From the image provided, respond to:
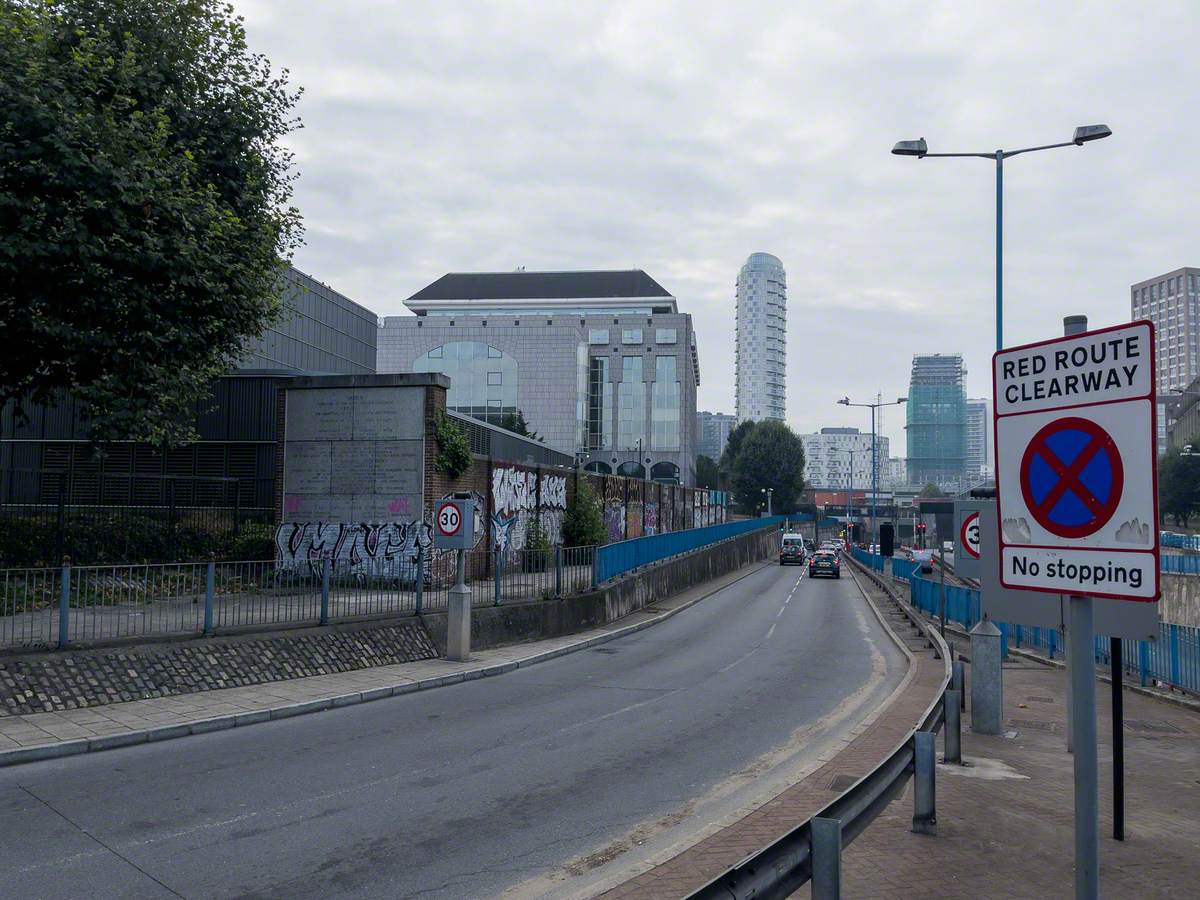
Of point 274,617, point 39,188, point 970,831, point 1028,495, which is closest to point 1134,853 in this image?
point 970,831

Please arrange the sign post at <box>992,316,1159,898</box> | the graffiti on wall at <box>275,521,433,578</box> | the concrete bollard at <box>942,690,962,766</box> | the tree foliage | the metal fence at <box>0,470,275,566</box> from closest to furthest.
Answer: the sign post at <box>992,316,1159,898</box>
the concrete bollard at <box>942,690,962,766</box>
the metal fence at <box>0,470,275,566</box>
the graffiti on wall at <box>275,521,433,578</box>
the tree foliage

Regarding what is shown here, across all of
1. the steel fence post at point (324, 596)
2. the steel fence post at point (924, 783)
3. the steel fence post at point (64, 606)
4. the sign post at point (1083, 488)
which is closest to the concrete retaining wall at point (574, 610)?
the steel fence post at point (324, 596)

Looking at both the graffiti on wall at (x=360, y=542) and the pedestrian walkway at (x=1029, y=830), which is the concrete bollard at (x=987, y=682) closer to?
→ the pedestrian walkway at (x=1029, y=830)

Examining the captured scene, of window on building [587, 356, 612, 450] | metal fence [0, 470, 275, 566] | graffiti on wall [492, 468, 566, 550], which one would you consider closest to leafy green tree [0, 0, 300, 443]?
metal fence [0, 470, 275, 566]

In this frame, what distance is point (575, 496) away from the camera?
33781 millimetres

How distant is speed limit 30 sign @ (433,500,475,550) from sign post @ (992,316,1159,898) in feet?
44.3

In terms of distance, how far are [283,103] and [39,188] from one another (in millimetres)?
6981

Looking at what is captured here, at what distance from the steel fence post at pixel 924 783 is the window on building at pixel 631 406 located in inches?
3099

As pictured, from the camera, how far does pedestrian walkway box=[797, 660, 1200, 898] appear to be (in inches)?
245

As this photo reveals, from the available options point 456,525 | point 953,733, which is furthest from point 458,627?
point 953,733

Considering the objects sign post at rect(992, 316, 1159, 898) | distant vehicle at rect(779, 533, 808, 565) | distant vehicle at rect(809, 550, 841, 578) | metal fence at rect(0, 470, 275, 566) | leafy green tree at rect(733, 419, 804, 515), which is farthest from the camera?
leafy green tree at rect(733, 419, 804, 515)

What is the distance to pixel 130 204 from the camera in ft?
51.4

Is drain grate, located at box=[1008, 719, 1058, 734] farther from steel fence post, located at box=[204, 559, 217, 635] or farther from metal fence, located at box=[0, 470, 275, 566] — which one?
metal fence, located at box=[0, 470, 275, 566]

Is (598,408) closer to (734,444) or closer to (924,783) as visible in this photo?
(734,444)
